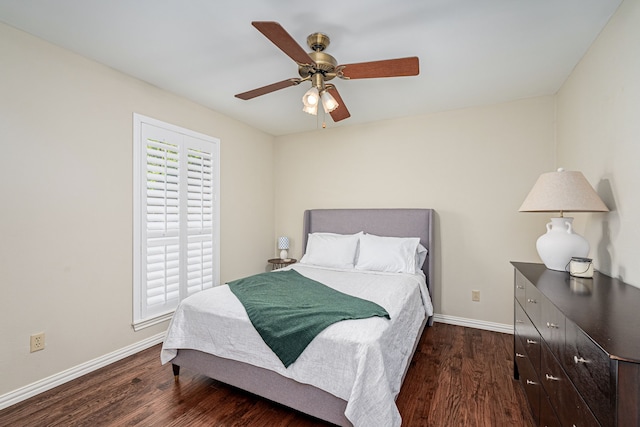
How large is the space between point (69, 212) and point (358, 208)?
2.95 meters

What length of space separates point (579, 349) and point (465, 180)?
2550 millimetres

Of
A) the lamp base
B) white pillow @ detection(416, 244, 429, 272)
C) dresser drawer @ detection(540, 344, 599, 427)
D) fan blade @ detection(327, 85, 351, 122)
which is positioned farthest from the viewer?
white pillow @ detection(416, 244, 429, 272)

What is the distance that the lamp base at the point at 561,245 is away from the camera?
192 cm

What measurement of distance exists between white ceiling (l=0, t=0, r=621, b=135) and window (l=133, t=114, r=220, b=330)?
600mm

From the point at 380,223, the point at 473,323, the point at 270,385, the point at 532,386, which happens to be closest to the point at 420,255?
the point at 380,223

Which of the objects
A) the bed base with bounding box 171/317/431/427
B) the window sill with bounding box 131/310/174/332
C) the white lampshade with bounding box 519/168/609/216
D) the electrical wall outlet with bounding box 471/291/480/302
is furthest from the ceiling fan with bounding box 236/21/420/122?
the electrical wall outlet with bounding box 471/291/480/302

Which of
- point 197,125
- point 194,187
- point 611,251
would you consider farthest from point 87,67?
point 611,251

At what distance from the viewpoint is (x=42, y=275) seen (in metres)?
2.11

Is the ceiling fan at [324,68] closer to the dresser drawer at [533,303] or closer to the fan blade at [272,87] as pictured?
the fan blade at [272,87]

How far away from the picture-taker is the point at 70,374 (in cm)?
223

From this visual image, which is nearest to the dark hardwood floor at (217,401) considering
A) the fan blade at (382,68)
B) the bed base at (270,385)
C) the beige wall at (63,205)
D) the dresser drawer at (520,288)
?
the bed base at (270,385)

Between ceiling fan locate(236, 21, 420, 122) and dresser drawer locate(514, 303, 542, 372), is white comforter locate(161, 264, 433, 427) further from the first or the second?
ceiling fan locate(236, 21, 420, 122)

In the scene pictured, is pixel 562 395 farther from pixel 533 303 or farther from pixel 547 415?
pixel 533 303

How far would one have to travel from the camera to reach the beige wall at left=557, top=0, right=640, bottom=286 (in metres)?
1.62
